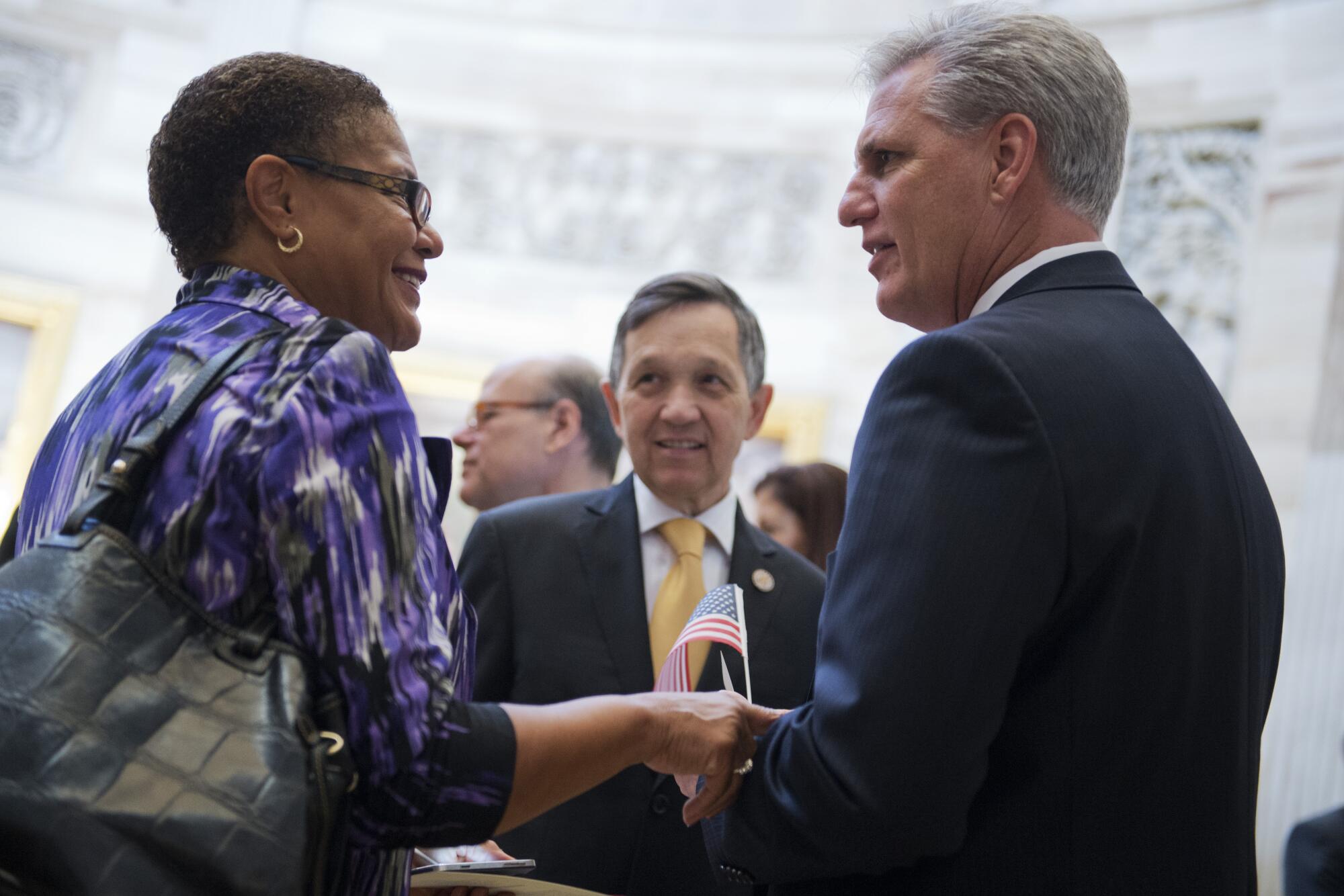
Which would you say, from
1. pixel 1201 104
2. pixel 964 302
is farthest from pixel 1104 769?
pixel 1201 104

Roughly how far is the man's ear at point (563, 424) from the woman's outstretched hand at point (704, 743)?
2.59m

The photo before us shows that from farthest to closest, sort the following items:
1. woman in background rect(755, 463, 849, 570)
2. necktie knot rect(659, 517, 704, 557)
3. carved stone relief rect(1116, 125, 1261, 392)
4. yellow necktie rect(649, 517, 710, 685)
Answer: carved stone relief rect(1116, 125, 1261, 392) < woman in background rect(755, 463, 849, 570) < necktie knot rect(659, 517, 704, 557) < yellow necktie rect(649, 517, 710, 685)

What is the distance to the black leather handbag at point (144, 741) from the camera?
133 centimetres

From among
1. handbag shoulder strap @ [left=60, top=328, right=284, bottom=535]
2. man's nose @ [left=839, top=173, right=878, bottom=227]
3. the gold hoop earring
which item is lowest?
handbag shoulder strap @ [left=60, top=328, right=284, bottom=535]

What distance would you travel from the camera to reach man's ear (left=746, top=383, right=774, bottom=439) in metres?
3.61

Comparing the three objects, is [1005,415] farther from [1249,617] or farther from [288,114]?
[288,114]

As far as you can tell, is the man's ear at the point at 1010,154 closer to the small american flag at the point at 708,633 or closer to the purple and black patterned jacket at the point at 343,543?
the small american flag at the point at 708,633

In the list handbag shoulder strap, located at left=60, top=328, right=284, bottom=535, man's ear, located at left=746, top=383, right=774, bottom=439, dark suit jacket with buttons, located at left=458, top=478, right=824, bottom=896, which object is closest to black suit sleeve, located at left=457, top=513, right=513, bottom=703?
dark suit jacket with buttons, located at left=458, top=478, right=824, bottom=896

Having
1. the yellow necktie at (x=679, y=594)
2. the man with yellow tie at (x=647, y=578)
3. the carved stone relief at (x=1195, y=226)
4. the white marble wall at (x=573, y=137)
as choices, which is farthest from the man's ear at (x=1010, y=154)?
the white marble wall at (x=573, y=137)

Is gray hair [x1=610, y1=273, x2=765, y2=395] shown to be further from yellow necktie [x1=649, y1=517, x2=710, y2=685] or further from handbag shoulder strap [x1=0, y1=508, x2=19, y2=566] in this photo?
handbag shoulder strap [x1=0, y1=508, x2=19, y2=566]

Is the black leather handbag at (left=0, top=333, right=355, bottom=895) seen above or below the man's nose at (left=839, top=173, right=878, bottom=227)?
below

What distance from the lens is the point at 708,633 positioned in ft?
7.17

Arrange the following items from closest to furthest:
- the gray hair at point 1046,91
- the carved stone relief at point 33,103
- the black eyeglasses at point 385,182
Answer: the black eyeglasses at point 385,182
the gray hair at point 1046,91
the carved stone relief at point 33,103

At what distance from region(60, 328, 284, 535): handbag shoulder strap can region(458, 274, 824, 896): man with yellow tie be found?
1422 mm
